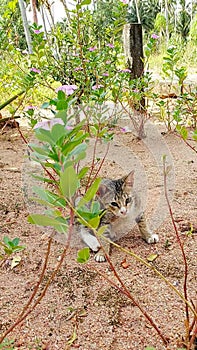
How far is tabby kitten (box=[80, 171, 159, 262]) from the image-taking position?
1.88 m

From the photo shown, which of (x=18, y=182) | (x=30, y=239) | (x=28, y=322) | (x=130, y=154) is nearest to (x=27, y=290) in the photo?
(x=28, y=322)

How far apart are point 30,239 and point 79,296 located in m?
0.57

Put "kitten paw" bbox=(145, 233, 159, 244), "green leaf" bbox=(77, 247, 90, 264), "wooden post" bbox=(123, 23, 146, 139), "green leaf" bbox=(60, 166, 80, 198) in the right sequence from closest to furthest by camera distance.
Answer: "green leaf" bbox=(60, 166, 80, 198)
"green leaf" bbox=(77, 247, 90, 264)
"kitten paw" bbox=(145, 233, 159, 244)
"wooden post" bbox=(123, 23, 146, 139)

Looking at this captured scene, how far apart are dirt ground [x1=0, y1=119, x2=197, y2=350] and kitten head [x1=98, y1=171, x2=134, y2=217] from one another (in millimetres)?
206

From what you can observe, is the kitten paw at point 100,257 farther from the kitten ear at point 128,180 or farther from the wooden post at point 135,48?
the wooden post at point 135,48

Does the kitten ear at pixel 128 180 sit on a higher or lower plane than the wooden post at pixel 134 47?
lower

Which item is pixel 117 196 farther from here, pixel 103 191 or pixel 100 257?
pixel 100 257

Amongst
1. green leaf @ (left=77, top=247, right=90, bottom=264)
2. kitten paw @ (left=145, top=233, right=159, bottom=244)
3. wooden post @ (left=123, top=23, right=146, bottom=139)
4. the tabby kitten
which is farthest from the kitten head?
wooden post @ (left=123, top=23, right=146, bottom=139)

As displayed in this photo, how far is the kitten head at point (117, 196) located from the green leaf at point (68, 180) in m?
1.19

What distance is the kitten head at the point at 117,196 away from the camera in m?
1.88

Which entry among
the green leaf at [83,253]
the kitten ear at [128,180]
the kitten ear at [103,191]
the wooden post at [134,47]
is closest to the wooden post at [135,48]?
the wooden post at [134,47]

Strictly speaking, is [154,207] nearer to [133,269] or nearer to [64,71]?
[133,269]

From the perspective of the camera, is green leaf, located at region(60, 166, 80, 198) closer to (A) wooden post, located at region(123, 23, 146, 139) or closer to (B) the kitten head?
(B) the kitten head

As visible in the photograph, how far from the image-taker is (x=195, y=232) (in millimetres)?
2055
